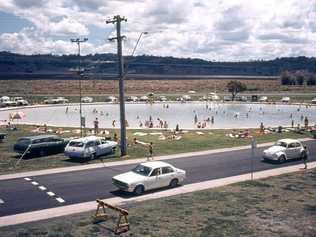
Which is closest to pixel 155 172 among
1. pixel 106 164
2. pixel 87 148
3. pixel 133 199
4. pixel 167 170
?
pixel 167 170

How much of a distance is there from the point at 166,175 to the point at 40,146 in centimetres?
1249

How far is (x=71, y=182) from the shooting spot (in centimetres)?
2408

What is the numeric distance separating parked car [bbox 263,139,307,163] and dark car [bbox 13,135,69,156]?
15.0m

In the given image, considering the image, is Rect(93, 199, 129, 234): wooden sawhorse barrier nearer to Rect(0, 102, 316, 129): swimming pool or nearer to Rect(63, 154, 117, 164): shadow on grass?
Rect(63, 154, 117, 164): shadow on grass

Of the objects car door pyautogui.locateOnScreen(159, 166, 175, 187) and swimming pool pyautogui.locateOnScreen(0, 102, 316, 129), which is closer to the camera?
car door pyautogui.locateOnScreen(159, 166, 175, 187)

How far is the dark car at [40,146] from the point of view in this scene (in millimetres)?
31141

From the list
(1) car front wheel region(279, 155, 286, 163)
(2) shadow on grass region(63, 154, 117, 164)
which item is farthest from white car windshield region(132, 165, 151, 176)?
(1) car front wheel region(279, 155, 286, 163)

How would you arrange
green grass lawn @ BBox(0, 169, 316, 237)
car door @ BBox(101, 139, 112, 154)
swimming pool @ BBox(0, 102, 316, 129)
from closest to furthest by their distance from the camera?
green grass lawn @ BBox(0, 169, 316, 237) < car door @ BBox(101, 139, 112, 154) < swimming pool @ BBox(0, 102, 316, 129)

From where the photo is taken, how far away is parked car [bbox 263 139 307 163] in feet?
99.2

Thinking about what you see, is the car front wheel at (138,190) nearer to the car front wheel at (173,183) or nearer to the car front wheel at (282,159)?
the car front wheel at (173,183)

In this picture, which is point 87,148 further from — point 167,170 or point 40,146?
point 167,170

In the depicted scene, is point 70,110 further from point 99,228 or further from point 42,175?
point 99,228

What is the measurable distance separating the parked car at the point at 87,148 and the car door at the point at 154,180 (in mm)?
8480

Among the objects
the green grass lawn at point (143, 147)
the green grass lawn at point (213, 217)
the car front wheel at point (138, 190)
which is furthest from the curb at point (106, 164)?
the green grass lawn at point (213, 217)
